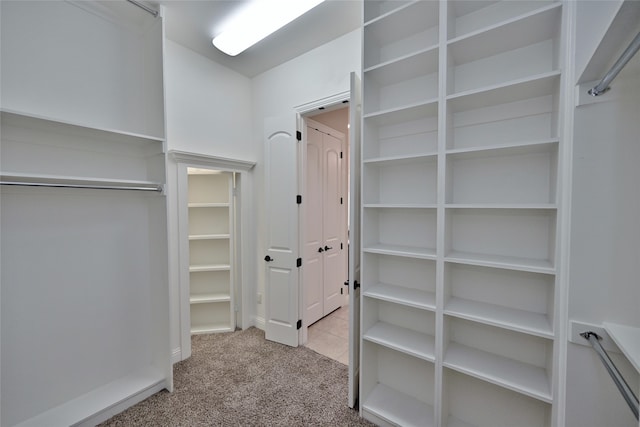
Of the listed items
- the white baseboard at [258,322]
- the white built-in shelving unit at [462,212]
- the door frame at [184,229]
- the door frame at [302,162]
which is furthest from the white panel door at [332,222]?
the white built-in shelving unit at [462,212]

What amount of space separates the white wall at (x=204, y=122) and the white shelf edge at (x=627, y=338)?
2582 mm

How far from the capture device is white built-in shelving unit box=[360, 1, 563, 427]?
1.35m

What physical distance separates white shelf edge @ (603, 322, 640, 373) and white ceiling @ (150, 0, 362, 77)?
2.43 m

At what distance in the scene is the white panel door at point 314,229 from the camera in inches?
121

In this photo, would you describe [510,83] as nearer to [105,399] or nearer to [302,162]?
[302,162]

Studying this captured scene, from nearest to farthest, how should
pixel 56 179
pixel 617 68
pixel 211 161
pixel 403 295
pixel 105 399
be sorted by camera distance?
1. pixel 617 68
2. pixel 56 179
3. pixel 403 295
4. pixel 105 399
5. pixel 211 161

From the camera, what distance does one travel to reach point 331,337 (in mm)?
2971

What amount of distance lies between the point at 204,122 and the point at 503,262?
114 inches

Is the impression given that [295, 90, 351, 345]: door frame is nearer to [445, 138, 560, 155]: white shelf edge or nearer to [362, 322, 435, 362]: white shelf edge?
[362, 322, 435, 362]: white shelf edge

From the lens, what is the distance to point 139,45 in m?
2.14

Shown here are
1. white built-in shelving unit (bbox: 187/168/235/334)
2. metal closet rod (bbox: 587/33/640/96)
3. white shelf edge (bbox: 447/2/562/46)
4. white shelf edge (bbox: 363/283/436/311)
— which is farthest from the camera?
white built-in shelving unit (bbox: 187/168/235/334)

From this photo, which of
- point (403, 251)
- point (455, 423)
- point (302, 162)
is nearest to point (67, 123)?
point (302, 162)

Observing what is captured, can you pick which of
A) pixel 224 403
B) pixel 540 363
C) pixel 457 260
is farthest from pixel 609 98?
pixel 224 403

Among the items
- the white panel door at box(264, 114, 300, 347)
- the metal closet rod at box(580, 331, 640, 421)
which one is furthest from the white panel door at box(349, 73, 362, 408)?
the metal closet rod at box(580, 331, 640, 421)
